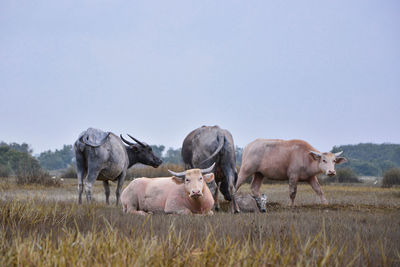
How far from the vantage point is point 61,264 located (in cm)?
300

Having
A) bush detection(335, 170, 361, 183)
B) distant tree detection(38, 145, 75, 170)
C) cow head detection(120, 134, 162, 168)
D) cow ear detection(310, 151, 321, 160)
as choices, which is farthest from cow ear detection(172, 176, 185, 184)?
distant tree detection(38, 145, 75, 170)

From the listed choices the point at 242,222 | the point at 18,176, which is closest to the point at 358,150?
the point at 18,176

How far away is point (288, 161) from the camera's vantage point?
973 centimetres

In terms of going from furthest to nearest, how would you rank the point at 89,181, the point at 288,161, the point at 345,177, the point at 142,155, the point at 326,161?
the point at 345,177
the point at 142,155
the point at 288,161
the point at 326,161
the point at 89,181

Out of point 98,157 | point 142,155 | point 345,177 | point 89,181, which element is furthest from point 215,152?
point 345,177

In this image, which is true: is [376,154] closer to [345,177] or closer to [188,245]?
[345,177]

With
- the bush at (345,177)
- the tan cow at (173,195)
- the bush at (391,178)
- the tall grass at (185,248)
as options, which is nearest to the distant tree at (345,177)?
the bush at (345,177)

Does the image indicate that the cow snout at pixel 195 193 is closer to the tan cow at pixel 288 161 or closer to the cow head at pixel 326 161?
the tan cow at pixel 288 161

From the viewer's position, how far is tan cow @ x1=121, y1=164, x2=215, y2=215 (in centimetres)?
672

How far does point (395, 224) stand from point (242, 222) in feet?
7.19

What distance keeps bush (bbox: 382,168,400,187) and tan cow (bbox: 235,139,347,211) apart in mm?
10877

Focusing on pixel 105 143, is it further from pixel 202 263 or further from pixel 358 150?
pixel 358 150

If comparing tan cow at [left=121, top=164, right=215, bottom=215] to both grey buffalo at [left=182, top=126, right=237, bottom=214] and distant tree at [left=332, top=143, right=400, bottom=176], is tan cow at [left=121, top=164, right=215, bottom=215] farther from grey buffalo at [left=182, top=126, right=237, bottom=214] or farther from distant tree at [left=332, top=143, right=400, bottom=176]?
distant tree at [left=332, top=143, right=400, bottom=176]

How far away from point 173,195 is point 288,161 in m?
3.72
